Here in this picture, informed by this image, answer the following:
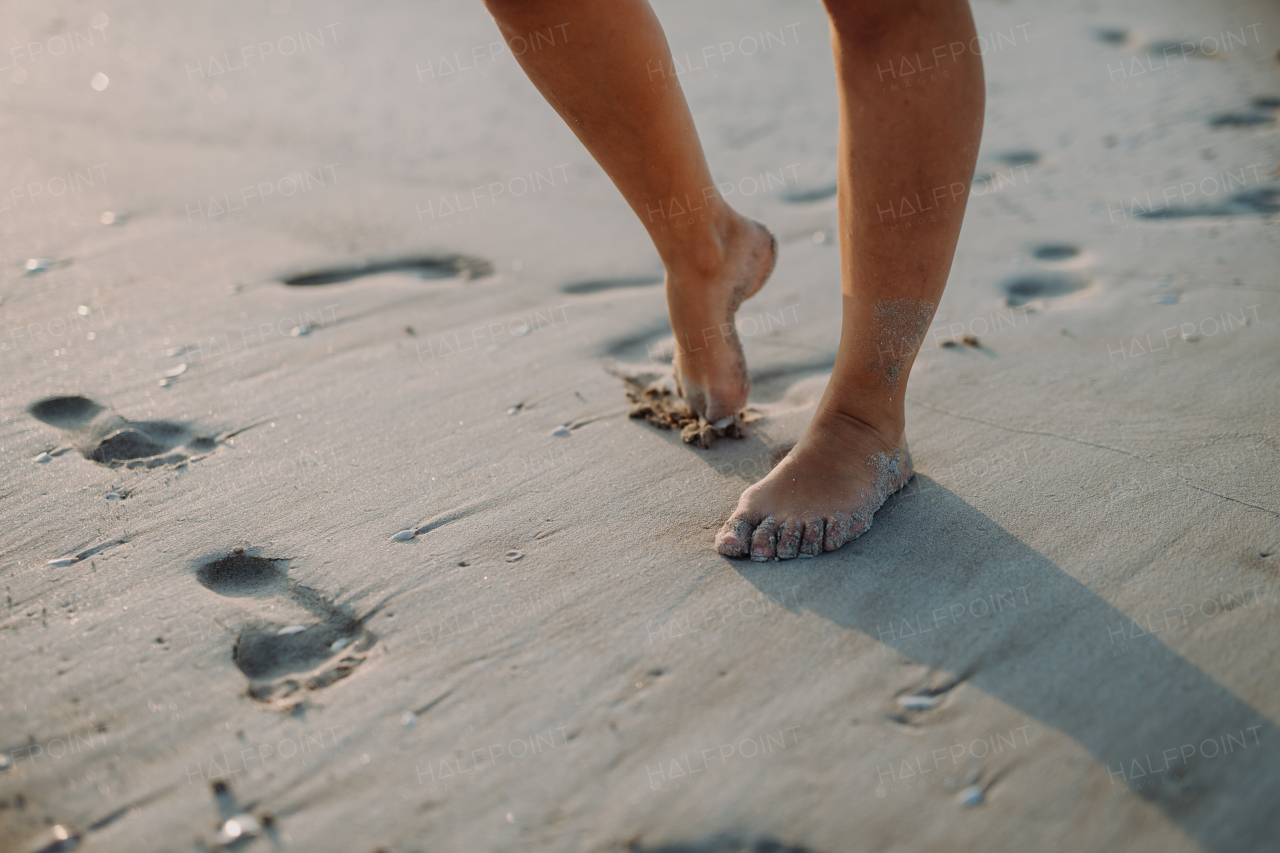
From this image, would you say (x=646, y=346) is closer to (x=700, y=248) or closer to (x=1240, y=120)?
(x=700, y=248)

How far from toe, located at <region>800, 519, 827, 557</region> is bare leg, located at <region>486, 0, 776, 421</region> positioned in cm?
42

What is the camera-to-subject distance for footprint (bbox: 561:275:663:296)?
2549 millimetres

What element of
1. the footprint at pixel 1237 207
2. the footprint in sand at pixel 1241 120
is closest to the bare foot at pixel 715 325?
the footprint at pixel 1237 207

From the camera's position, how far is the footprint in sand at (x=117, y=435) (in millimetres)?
1770

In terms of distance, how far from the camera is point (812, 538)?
143 cm

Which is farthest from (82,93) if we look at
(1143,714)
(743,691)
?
(1143,714)

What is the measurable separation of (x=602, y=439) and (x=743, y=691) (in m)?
0.76

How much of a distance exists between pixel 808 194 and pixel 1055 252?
909 millimetres

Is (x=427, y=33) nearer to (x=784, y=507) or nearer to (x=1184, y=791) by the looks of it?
(x=784, y=507)

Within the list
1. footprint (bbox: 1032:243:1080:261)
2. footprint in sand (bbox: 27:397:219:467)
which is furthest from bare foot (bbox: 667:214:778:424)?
footprint (bbox: 1032:243:1080:261)

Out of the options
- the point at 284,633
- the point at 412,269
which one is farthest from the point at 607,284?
the point at 284,633

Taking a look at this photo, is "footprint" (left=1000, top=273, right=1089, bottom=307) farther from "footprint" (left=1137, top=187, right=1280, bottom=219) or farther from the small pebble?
→ the small pebble

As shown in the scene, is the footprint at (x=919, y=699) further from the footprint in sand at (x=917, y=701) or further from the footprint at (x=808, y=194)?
the footprint at (x=808, y=194)

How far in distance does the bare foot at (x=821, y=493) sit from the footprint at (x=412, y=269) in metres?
1.44
